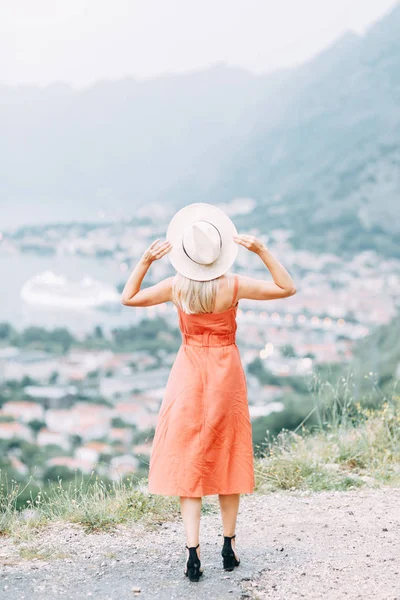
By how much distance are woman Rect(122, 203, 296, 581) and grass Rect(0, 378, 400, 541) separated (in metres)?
0.95

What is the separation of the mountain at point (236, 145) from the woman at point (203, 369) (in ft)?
115

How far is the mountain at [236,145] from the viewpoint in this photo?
39.9m

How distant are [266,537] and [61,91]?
4336 centimetres

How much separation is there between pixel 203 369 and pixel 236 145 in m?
44.3

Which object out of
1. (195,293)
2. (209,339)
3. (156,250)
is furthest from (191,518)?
(156,250)

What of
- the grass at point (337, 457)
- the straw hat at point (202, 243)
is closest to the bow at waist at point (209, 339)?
the straw hat at point (202, 243)

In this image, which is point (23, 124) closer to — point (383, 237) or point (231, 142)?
point (231, 142)

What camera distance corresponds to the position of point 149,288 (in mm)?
2896

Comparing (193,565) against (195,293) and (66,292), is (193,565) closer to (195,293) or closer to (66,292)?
(195,293)

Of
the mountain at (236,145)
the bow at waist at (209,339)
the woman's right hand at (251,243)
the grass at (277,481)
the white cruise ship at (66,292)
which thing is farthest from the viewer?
the mountain at (236,145)

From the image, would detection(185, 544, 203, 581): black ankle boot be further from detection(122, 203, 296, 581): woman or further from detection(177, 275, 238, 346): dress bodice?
detection(177, 275, 238, 346): dress bodice

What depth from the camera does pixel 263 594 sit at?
2.83 m

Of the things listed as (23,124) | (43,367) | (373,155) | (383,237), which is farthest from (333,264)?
(23,124)

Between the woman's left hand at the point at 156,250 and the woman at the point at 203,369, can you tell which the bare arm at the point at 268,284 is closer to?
the woman at the point at 203,369
